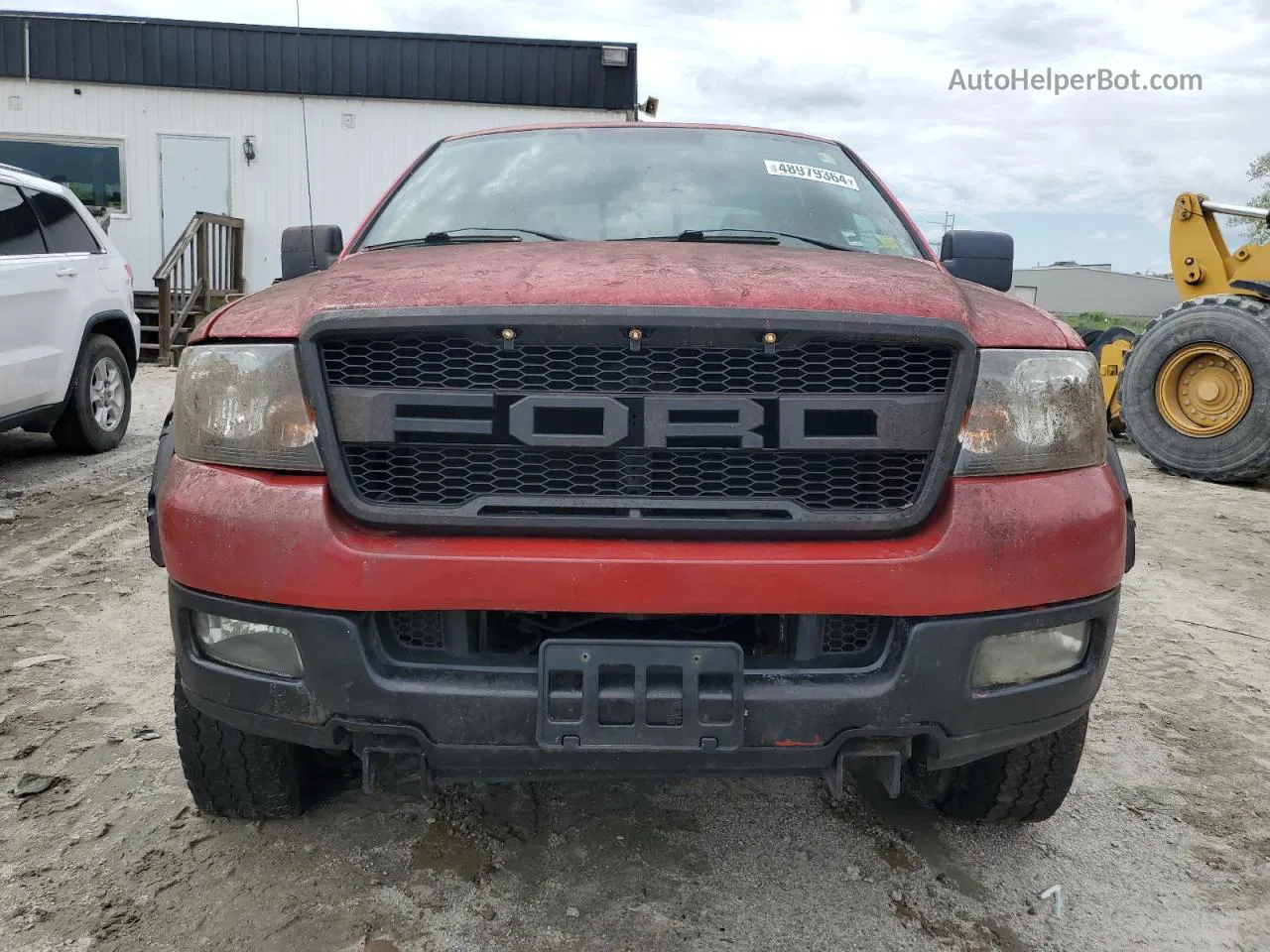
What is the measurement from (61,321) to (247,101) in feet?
34.3

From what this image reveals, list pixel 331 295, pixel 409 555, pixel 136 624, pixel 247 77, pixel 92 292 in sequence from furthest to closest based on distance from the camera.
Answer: pixel 247 77, pixel 92 292, pixel 136 624, pixel 331 295, pixel 409 555

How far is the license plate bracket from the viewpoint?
68.9 inches

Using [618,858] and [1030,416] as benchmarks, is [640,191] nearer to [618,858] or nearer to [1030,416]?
[1030,416]

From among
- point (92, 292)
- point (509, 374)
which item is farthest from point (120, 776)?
point (92, 292)

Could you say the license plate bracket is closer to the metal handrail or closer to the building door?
the metal handrail

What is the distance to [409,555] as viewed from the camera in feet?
5.78

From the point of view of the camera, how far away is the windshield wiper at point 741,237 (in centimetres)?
267

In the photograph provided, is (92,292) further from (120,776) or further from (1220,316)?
(1220,316)

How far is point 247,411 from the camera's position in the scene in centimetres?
189

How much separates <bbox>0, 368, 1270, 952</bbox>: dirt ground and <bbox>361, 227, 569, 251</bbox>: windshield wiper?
4.75ft

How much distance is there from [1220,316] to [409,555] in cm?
696

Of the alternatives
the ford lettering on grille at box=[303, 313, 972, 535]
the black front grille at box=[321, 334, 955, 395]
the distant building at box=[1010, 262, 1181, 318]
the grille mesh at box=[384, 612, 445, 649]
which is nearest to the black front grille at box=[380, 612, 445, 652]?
the grille mesh at box=[384, 612, 445, 649]

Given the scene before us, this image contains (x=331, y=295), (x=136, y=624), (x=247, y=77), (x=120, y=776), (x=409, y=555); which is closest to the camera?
(x=409, y=555)

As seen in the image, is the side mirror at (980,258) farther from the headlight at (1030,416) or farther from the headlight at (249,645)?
the headlight at (249,645)
